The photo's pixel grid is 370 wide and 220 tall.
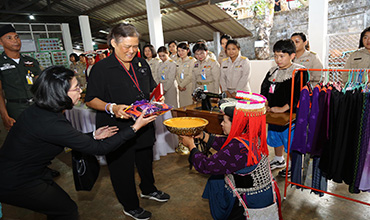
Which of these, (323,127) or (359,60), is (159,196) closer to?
(323,127)

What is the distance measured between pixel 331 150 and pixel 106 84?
1797mm

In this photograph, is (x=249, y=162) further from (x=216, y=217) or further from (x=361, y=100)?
(x=361, y=100)

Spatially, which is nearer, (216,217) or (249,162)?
(249,162)

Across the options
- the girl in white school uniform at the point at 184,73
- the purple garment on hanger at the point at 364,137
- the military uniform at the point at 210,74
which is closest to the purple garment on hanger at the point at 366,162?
the purple garment on hanger at the point at 364,137

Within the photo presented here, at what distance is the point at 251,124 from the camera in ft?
4.38

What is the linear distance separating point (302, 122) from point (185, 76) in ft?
9.63

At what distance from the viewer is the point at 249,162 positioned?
137cm

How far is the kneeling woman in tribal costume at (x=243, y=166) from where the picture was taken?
135cm

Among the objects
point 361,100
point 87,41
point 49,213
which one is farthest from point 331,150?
point 87,41

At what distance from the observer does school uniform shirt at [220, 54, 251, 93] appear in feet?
11.3

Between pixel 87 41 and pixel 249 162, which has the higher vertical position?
pixel 87 41

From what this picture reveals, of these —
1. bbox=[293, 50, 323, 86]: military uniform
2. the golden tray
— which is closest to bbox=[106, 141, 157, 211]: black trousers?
the golden tray

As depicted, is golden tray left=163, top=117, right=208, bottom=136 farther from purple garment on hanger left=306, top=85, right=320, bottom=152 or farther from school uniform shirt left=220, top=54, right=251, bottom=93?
school uniform shirt left=220, top=54, right=251, bottom=93

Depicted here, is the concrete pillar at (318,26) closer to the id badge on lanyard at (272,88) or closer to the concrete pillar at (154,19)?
the id badge on lanyard at (272,88)
